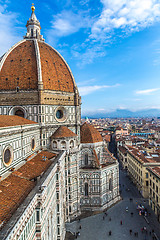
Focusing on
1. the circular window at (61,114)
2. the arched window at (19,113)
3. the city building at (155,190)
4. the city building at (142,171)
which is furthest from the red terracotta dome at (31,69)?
the city building at (142,171)

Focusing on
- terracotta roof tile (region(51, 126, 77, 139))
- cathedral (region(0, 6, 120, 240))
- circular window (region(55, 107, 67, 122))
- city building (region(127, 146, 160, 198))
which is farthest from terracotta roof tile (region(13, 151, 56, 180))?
city building (region(127, 146, 160, 198))

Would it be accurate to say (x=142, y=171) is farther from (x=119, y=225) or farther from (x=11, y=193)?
(x=11, y=193)

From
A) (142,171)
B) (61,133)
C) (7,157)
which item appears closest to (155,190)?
(142,171)

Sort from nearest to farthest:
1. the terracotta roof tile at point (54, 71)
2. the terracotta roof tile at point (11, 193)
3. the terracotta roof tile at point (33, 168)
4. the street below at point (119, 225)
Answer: the terracotta roof tile at point (11, 193) < the terracotta roof tile at point (33, 168) < the street below at point (119, 225) < the terracotta roof tile at point (54, 71)

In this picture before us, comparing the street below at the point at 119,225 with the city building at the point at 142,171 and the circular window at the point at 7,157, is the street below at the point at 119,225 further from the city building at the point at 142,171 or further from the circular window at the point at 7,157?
the circular window at the point at 7,157

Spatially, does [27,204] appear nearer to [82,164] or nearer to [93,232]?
[93,232]

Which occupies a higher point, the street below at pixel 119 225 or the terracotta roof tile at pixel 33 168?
the terracotta roof tile at pixel 33 168

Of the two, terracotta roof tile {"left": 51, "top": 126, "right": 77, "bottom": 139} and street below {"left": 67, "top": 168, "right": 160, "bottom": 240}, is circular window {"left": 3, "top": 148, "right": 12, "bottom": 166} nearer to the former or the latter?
terracotta roof tile {"left": 51, "top": 126, "right": 77, "bottom": 139}
